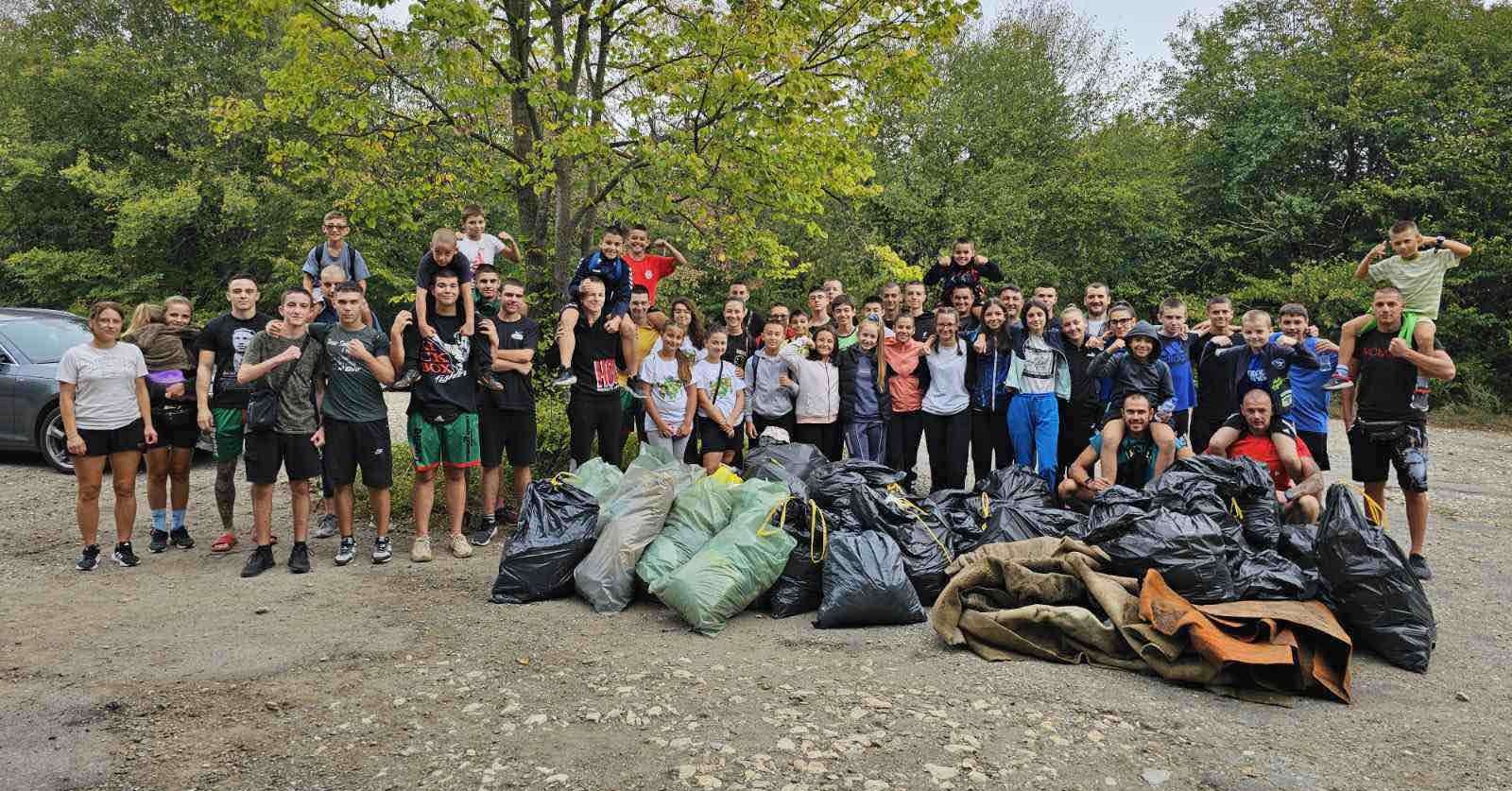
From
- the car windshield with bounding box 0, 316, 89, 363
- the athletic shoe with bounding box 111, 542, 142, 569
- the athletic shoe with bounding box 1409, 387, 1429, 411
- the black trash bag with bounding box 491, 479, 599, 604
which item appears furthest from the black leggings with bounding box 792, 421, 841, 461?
the car windshield with bounding box 0, 316, 89, 363

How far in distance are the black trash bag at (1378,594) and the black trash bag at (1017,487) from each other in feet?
5.93

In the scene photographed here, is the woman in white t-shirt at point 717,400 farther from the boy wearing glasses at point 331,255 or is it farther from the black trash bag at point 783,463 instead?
the boy wearing glasses at point 331,255

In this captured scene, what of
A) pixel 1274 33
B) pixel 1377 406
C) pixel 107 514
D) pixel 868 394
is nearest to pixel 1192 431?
pixel 1377 406

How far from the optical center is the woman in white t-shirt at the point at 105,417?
222 inches

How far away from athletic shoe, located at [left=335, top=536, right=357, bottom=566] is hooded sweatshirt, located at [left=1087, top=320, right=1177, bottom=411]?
5.43 m

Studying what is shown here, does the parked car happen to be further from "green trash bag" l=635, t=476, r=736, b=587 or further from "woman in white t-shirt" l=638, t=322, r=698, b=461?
"green trash bag" l=635, t=476, r=736, b=587

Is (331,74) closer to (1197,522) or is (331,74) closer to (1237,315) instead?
(1197,522)

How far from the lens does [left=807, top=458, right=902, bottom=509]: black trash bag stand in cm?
534

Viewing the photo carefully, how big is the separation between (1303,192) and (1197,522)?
A: 55.1 feet

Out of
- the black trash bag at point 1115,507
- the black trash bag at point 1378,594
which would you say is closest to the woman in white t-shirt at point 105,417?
the black trash bag at point 1115,507

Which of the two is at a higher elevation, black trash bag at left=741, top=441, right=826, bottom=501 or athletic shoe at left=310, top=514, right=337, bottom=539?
black trash bag at left=741, top=441, right=826, bottom=501

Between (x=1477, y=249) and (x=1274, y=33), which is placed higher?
(x=1274, y=33)

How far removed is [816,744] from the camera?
3352mm

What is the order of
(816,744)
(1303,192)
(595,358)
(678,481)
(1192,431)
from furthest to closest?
(1303,192) < (1192,431) < (595,358) < (678,481) < (816,744)
